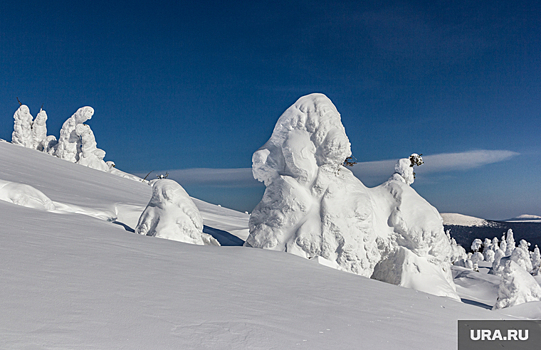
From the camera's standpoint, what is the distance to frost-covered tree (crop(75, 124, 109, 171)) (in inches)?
1235

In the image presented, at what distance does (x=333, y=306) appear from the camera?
3605 millimetres

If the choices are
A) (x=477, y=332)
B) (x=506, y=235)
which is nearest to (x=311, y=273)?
(x=477, y=332)

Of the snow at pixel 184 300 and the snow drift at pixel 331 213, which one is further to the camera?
the snow drift at pixel 331 213

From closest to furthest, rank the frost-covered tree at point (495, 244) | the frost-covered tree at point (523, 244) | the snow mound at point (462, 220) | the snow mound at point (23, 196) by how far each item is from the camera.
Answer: the snow mound at point (23, 196) → the frost-covered tree at point (523, 244) → the frost-covered tree at point (495, 244) → the snow mound at point (462, 220)

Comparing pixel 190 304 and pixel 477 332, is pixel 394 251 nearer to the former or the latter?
pixel 477 332

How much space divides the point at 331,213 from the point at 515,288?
6.55 metres

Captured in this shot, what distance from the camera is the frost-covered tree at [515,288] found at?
10.9 meters

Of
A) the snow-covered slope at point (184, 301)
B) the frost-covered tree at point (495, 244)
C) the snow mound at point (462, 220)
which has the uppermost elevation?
the snow mound at point (462, 220)

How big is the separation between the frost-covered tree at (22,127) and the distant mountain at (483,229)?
50.5 m

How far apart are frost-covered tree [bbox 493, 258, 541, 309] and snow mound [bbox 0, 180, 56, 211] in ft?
41.6

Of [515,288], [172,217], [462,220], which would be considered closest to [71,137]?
[172,217]

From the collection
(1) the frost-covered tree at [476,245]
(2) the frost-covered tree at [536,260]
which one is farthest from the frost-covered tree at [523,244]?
(1) the frost-covered tree at [476,245]

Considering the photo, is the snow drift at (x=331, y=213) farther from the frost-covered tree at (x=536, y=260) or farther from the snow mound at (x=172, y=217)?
the frost-covered tree at (x=536, y=260)

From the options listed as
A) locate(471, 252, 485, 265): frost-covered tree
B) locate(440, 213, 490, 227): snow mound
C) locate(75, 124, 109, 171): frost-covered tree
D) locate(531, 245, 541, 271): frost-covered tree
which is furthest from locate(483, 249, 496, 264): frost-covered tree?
locate(75, 124, 109, 171): frost-covered tree
